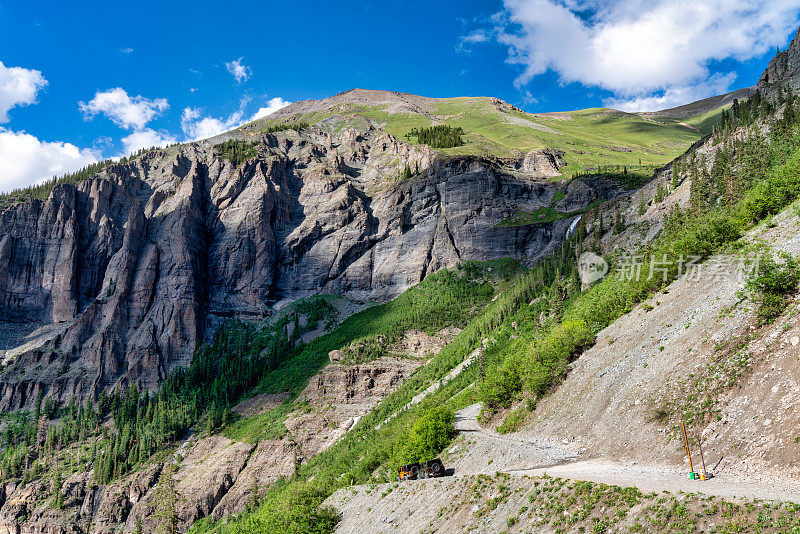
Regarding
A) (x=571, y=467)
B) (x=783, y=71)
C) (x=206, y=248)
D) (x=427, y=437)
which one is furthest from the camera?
(x=206, y=248)

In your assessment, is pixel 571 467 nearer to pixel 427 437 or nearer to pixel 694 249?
pixel 427 437

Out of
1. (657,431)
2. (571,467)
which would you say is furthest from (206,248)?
(657,431)

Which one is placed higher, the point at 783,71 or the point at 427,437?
the point at 783,71

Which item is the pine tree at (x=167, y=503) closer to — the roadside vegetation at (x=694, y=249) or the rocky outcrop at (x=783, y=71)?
the roadside vegetation at (x=694, y=249)

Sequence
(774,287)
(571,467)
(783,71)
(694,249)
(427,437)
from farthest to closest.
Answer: (783,71)
(694,249)
(427,437)
(571,467)
(774,287)

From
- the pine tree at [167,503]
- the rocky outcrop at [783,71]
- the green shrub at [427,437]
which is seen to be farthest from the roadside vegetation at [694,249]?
the pine tree at [167,503]

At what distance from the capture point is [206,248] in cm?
16912

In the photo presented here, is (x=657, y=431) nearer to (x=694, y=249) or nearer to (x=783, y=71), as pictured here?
(x=694, y=249)

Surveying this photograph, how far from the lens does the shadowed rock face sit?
452 ft

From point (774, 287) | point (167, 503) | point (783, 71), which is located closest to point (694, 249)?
point (774, 287)

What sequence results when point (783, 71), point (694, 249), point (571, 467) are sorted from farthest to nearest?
1. point (783, 71)
2. point (694, 249)
3. point (571, 467)

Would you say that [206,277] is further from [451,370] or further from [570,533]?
[570,533]

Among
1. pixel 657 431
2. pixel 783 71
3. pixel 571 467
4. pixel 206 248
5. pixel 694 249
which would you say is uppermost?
pixel 783 71

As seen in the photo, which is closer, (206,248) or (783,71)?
(783,71)
